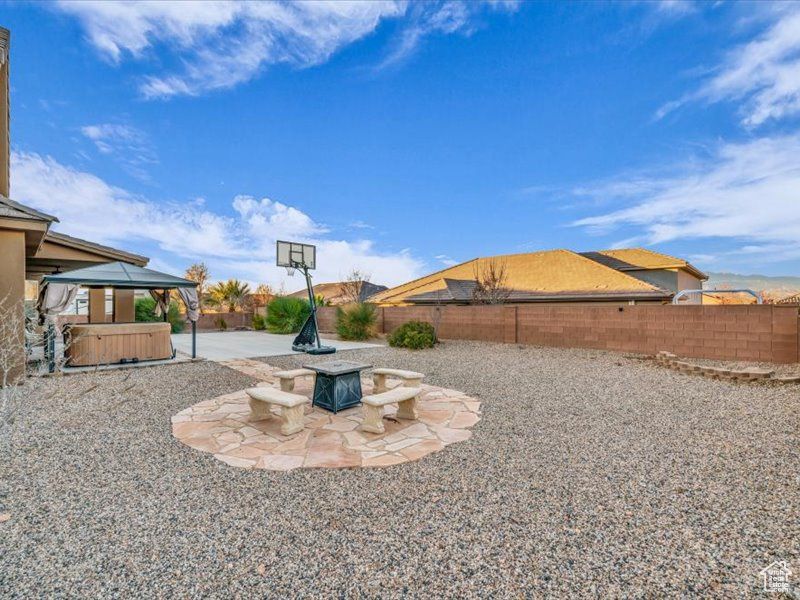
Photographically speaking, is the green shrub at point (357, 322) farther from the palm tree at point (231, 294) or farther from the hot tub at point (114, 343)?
the palm tree at point (231, 294)

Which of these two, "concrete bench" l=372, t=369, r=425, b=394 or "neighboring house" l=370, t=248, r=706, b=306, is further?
"neighboring house" l=370, t=248, r=706, b=306

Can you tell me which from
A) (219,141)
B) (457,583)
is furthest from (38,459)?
(219,141)

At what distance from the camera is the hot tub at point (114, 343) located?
7699 millimetres

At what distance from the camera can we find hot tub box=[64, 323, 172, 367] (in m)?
7.70

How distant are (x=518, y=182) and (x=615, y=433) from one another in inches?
573

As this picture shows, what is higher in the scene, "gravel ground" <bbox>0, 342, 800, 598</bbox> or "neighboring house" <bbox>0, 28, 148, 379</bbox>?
"neighboring house" <bbox>0, 28, 148, 379</bbox>

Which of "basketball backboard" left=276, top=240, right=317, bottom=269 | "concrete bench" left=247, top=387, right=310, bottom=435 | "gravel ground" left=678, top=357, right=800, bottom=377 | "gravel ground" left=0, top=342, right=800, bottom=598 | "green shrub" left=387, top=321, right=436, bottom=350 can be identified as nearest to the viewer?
"gravel ground" left=0, top=342, right=800, bottom=598

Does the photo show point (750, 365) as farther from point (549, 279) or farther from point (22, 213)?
point (22, 213)

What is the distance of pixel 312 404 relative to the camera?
5.03 metres

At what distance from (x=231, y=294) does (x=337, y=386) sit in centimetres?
2412

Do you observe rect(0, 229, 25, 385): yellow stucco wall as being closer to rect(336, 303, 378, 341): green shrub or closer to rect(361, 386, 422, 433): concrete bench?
rect(361, 386, 422, 433): concrete bench

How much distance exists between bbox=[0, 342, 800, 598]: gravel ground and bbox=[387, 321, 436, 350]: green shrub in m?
6.67

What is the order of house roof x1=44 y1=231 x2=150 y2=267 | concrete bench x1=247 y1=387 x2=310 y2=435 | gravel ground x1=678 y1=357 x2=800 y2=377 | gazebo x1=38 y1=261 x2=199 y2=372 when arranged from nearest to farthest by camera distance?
concrete bench x1=247 y1=387 x2=310 y2=435
gravel ground x1=678 y1=357 x2=800 y2=377
gazebo x1=38 y1=261 x2=199 y2=372
house roof x1=44 y1=231 x2=150 y2=267

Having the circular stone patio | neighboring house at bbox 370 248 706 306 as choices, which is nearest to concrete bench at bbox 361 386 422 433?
the circular stone patio
